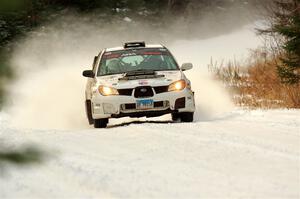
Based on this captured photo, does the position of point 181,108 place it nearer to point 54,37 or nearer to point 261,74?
point 261,74

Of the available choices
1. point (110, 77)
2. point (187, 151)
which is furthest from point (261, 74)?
point (187, 151)

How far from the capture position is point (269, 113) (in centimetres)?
1240

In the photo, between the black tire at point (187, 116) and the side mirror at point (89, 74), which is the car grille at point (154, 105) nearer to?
the black tire at point (187, 116)

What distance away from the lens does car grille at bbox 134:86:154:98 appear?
11.6 meters

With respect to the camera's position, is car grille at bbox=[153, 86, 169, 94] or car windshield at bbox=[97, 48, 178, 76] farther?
car windshield at bbox=[97, 48, 178, 76]

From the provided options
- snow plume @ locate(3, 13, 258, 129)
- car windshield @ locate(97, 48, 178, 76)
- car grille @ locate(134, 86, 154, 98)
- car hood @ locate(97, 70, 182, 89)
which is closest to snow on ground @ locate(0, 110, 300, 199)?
car grille @ locate(134, 86, 154, 98)

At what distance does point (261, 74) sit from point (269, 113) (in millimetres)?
4900

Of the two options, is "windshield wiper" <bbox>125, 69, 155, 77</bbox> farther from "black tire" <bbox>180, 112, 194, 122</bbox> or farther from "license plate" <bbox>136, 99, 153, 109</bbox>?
"black tire" <bbox>180, 112, 194, 122</bbox>

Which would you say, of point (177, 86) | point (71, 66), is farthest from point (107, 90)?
point (71, 66)

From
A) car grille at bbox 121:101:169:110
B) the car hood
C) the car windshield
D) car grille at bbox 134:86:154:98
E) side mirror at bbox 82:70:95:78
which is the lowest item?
car grille at bbox 121:101:169:110

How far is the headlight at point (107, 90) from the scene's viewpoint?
38.3ft

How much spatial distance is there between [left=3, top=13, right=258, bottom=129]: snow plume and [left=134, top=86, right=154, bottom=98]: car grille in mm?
2500

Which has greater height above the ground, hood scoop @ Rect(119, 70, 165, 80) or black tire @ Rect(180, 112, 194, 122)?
hood scoop @ Rect(119, 70, 165, 80)

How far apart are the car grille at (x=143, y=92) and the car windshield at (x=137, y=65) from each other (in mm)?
1075
